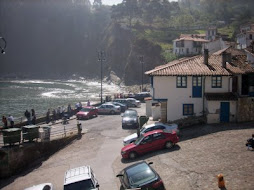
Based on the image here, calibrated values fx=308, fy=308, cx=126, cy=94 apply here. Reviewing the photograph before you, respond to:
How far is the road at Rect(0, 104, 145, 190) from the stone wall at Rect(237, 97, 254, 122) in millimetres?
10014

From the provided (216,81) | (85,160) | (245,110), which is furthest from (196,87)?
(85,160)

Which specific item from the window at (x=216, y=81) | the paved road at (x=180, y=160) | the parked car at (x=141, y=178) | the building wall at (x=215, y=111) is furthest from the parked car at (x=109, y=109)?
the parked car at (x=141, y=178)

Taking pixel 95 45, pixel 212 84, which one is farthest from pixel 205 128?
pixel 95 45

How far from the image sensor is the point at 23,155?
2277cm

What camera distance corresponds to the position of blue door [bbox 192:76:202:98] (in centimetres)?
2801

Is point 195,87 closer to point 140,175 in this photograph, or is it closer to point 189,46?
point 140,175

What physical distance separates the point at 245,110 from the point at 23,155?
18305mm

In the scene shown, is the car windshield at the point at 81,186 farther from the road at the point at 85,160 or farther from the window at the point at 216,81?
the window at the point at 216,81

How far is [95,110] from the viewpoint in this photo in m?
38.5

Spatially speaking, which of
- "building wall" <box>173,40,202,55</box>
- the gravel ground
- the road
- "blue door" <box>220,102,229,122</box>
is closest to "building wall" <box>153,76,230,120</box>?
"blue door" <box>220,102,229,122</box>

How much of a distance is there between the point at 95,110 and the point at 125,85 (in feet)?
219

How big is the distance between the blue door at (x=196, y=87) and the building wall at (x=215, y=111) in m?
1.57

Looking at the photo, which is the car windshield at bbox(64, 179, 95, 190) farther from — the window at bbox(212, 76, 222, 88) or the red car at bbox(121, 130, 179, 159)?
the window at bbox(212, 76, 222, 88)

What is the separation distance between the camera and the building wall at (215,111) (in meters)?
26.5
